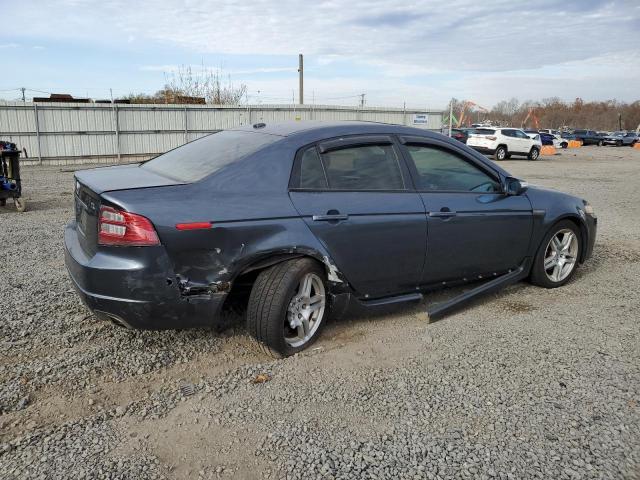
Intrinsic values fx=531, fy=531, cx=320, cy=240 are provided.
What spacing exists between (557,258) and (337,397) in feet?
10.3

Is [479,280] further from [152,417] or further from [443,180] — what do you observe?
[152,417]

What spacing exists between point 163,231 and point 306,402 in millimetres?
1290

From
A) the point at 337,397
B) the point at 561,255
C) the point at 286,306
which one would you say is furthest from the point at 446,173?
the point at 337,397

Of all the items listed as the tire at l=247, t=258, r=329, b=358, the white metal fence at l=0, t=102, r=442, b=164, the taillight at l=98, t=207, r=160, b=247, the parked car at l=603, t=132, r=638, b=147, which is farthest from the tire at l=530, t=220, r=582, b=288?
the parked car at l=603, t=132, r=638, b=147

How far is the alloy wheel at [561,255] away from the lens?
16.9ft

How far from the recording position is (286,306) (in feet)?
11.3

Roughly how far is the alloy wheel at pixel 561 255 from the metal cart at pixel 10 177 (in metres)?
8.49

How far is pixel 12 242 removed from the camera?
21.9 feet

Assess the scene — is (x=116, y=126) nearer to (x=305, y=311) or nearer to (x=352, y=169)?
(x=352, y=169)

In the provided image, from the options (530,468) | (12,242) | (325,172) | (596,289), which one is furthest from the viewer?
(12,242)

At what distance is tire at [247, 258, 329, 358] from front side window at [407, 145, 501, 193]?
1.22 m

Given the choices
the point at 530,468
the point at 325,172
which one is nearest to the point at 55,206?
the point at 325,172

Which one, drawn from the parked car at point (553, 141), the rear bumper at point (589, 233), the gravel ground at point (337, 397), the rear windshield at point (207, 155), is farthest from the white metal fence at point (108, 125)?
the parked car at point (553, 141)

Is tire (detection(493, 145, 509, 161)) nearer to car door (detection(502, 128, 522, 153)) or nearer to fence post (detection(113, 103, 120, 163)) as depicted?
car door (detection(502, 128, 522, 153))
